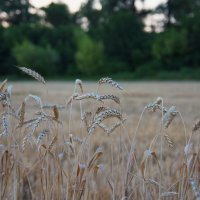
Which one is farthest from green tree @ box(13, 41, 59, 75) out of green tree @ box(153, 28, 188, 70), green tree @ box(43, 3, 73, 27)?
green tree @ box(153, 28, 188, 70)

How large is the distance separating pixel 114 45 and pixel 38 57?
5.37 meters

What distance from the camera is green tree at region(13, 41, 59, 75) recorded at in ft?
101

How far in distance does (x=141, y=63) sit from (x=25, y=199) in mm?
28998

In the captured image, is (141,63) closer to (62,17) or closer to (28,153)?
(62,17)

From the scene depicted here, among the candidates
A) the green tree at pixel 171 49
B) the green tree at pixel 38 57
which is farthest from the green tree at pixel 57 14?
the green tree at pixel 171 49

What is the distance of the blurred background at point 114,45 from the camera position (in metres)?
28.7

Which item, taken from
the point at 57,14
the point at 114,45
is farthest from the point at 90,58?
the point at 57,14

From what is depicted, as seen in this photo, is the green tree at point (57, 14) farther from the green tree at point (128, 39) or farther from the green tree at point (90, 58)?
the green tree at point (128, 39)

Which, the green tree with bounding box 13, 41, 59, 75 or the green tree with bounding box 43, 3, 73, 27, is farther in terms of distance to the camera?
the green tree with bounding box 43, 3, 73, 27

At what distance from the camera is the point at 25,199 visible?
219 cm

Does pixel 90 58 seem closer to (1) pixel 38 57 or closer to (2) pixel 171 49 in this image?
(1) pixel 38 57

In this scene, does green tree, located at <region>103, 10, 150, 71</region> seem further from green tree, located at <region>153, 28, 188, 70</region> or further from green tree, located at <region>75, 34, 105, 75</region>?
green tree, located at <region>153, 28, 188, 70</region>

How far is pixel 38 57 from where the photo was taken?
1238 inches

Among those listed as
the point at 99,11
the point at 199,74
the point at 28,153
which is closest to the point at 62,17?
the point at 99,11
